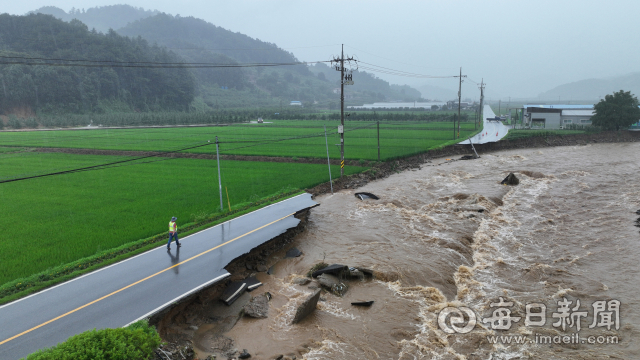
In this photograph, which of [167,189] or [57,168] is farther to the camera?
[57,168]

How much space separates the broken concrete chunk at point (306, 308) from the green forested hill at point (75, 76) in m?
91.9

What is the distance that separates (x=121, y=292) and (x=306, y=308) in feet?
15.5

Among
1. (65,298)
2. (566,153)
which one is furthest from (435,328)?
(566,153)

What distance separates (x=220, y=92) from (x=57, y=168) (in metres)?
132

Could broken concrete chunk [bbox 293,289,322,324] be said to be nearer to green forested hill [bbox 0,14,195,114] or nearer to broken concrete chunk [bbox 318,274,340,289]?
broken concrete chunk [bbox 318,274,340,289]

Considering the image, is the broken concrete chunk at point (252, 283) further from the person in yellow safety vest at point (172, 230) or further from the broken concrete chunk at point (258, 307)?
the person in yellow safety vest at point (172, 230)

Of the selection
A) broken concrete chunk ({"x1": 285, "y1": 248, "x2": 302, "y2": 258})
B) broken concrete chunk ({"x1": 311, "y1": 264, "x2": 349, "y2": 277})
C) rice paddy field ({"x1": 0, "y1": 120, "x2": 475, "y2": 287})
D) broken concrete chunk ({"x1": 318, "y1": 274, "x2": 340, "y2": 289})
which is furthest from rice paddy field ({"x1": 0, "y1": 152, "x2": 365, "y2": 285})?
broken concrete chunk ({"x1": 318, "y1": 274, "x2": 340, "y2": 289})

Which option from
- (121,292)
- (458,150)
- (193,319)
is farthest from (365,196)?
(458,150)

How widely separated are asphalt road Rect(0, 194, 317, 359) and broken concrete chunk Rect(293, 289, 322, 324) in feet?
8.11

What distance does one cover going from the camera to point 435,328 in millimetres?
9406

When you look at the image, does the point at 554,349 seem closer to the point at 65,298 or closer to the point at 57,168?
the point at 65,298

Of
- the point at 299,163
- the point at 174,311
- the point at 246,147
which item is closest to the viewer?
the point at 174,311

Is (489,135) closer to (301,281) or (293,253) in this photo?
(293,253)

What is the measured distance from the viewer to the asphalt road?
793cm
